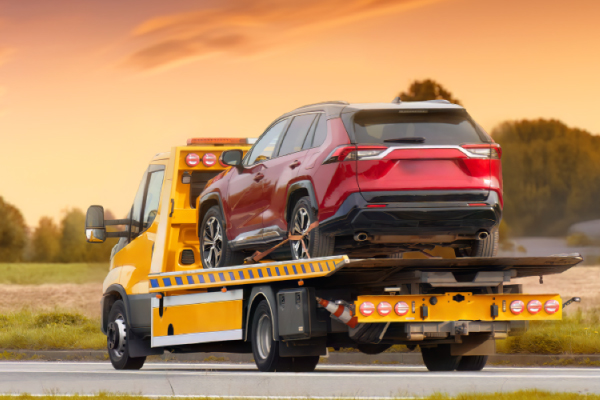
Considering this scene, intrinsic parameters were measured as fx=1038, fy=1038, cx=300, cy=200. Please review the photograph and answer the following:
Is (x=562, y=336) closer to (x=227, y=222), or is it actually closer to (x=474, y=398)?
(x=227, y=222)

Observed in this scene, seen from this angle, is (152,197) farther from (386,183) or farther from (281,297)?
(386,183)

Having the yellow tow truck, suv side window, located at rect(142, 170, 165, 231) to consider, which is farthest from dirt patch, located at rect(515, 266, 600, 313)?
the yellow tow truck

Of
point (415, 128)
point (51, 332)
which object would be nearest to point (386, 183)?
point (415, 128)

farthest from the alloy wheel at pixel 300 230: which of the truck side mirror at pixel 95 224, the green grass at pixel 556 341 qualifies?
the green grass at pixel 556 341

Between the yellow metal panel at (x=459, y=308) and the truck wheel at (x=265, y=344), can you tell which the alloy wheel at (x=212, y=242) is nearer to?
the truck wheel at (x=265, y=344)

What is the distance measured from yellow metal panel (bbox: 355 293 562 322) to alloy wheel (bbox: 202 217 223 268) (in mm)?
2723

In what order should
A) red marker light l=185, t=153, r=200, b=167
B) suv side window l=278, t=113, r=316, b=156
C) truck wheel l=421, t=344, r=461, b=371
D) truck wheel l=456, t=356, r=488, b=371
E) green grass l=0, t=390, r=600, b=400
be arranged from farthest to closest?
red marker light l=185, t=153, r=200, b=167 → truck wheel l=421, t=344, r=461, b=371 → truck wheel l=456, t=356, r=488, b=371 → suv side window l=278, t=113, r=316, b=156 → green grass l=0, t=390, r=600, b=400

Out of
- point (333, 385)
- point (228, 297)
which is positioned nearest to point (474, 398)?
point (333, 385)

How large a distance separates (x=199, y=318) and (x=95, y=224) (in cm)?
250

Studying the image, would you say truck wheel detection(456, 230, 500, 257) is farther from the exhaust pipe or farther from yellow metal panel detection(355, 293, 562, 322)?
the exhaust pipe

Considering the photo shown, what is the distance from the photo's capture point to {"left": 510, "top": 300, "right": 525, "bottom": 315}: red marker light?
37.1 ft

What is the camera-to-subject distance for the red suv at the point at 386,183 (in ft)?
34.1

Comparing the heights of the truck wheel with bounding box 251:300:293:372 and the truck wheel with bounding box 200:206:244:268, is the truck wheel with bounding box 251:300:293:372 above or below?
below

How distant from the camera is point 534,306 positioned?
450 inches
